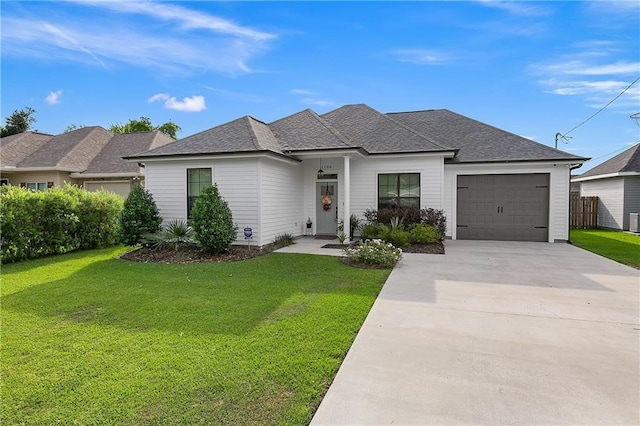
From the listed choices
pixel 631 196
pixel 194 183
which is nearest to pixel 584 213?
pixel 631 196

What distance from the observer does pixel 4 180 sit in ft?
60.7

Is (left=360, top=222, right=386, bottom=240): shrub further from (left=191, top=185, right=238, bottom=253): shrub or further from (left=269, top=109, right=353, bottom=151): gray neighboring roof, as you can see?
(left=191, top=185, right=238, bottom=253): shrub

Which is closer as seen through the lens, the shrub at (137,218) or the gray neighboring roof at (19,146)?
the shrub at (137,218)

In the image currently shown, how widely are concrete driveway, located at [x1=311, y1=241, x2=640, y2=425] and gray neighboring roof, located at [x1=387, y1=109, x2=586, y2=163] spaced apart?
6468mm

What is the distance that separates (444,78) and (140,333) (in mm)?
15245

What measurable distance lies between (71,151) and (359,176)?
53.7 ft

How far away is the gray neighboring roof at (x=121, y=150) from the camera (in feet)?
58.2

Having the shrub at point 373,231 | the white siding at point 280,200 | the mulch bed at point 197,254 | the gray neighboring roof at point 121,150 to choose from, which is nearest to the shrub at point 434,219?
the mulch bed at point 197,254

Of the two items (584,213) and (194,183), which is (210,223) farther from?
(584,213)

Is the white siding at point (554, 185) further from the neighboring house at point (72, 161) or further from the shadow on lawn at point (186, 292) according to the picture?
the neighboring house at point (72, 161)

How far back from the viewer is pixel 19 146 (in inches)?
753

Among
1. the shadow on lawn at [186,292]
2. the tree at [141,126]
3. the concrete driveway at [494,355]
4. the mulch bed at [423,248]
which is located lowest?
the concrete driveway at [494,355]

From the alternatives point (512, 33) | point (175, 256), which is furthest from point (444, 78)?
point (175, 256)

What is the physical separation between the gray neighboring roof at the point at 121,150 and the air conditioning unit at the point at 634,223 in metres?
23.7
